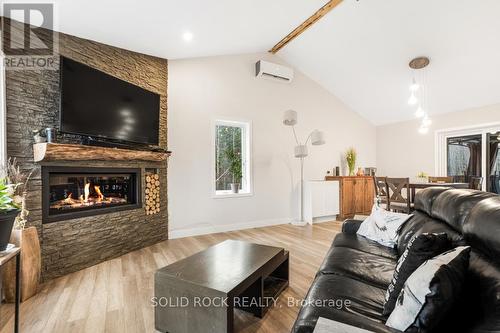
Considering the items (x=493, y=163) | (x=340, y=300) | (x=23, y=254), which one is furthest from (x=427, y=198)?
(x=493, y=163)

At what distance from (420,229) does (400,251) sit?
0.78 feet

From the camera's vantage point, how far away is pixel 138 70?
11.5ft

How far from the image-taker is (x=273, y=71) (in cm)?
482

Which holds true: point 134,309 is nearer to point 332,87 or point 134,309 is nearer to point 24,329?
point 24,329

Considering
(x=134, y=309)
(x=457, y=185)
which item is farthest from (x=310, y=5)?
(x=134, y=309)

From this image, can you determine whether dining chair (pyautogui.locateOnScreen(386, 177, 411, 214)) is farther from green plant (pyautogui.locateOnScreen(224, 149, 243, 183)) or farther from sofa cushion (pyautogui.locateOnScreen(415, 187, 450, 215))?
green plant (pyautogui.locateOnScreen(224, 149, 243, 183))

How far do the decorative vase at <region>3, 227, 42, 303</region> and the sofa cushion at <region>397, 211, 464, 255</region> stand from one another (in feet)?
10.2

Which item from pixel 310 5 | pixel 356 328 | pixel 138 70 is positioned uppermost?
pixel 310 5

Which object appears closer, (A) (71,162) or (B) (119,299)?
(B) (119,299)

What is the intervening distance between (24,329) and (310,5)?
4.49m

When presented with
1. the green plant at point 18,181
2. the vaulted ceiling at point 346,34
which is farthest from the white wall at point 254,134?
the green plant at point 18,181

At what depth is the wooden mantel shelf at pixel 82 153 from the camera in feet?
7.75

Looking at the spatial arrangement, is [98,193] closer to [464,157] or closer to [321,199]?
[321,199]

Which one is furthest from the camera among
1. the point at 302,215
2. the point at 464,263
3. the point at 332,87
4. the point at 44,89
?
the point at 332,87
